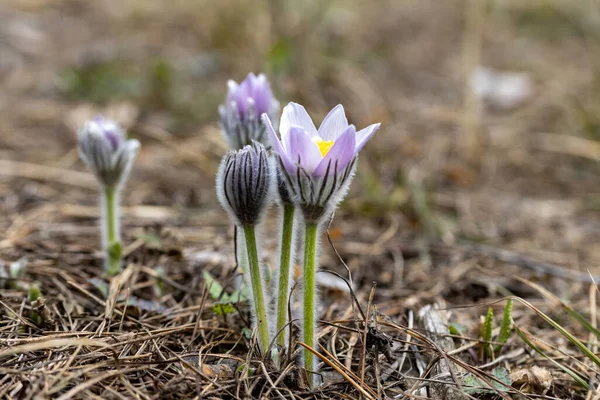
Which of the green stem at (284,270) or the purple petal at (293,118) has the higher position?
the purple petal at (293,118)

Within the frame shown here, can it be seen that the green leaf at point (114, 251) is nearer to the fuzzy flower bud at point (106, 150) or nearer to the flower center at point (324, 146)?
the fuzzy flower bud at point (106, 150)

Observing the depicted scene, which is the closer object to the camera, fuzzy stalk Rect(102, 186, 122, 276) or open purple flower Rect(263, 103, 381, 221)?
open purple flower Rect(263, 103, 381, 221)

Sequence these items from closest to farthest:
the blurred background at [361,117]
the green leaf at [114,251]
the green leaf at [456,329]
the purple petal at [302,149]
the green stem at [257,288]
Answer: the purple petal at [302,149] → the green stem at [257,288] → the green leaf at [456,329] → the green leaf at [114,251] → the blurred background at [361,117]

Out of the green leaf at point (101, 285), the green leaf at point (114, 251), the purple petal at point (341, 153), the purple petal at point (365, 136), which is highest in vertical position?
the purple petal at point (365, 136)

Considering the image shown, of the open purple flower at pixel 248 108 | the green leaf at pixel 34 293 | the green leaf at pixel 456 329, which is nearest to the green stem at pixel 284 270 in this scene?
the open purple flower at pixel 248 108

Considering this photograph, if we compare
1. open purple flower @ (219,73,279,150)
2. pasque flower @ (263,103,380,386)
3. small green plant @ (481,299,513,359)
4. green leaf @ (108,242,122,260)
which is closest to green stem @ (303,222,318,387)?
pasque flower @ (263,103,380,386)

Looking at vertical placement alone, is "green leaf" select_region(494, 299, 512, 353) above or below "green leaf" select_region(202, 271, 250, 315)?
below

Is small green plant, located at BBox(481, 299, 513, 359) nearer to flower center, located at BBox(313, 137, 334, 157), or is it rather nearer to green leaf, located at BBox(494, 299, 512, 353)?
green leaf, located at BBox(494, 299, 512, 353)

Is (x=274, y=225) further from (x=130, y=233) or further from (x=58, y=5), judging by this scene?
(x=58, y=5)
